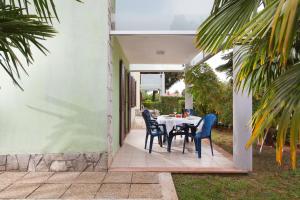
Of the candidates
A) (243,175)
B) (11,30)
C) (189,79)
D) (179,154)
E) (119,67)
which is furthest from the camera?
(189,79)

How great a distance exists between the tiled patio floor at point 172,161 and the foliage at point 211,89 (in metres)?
3.05

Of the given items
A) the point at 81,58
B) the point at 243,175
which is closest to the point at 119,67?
the point at 81,58

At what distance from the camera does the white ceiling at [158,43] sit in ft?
21.5

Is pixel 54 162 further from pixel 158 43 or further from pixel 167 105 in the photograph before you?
pixel 167 105

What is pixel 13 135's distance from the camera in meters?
6.32

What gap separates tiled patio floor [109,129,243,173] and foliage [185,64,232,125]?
305 cm

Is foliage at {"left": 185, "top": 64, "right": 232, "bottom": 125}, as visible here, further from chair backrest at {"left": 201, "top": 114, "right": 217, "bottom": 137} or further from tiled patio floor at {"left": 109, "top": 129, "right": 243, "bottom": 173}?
chair backrest at {"left": 201, "top": 114, "right": 217, "bottom": 137}

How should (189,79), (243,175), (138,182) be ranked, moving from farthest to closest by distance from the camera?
(189,79) → (243,175) → (138,182)

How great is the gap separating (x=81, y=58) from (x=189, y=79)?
6.11 meters

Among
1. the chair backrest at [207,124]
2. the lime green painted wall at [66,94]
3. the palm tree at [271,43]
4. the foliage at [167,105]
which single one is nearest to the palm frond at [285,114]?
the palm tree at [271,43]

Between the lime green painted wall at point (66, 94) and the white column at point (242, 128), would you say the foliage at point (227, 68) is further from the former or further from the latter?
the lime green painted wall at point (66, 94)

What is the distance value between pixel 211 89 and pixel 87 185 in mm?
7627

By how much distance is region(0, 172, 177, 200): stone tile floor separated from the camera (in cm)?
465

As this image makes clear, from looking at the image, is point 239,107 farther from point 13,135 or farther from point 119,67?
point 13,135
